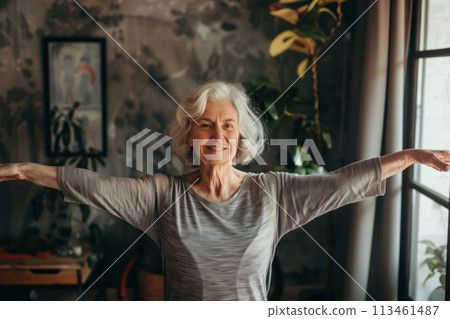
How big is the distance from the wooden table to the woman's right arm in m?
1.17

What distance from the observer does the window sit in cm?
135

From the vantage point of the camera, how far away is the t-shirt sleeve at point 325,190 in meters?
0.85

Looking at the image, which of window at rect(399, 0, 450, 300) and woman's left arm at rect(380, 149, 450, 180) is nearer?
woman's left arm at rect(380, 149, 450, 180)

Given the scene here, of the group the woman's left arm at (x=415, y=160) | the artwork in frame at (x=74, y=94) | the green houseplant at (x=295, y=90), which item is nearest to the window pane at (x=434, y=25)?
the green houseplant at (x=295, y=90)

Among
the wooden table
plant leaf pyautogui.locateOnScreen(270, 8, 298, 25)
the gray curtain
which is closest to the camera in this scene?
the gray curtain

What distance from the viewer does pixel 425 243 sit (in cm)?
152

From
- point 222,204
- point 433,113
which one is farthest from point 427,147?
point 222,204

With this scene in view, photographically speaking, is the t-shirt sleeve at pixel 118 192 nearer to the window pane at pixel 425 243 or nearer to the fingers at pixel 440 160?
the fingers at pixel 440 160

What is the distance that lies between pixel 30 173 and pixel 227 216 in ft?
1.25

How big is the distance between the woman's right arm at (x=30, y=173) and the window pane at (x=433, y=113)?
1.09m

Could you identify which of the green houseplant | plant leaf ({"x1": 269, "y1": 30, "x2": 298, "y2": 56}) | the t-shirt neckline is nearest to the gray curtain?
the green houseplant

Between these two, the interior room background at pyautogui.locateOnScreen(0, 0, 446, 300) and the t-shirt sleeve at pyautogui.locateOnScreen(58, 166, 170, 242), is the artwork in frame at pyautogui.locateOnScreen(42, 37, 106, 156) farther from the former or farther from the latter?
the t-shirt sleeve at pyautogui.locateOnScreen(58, 166, 170, 242)
